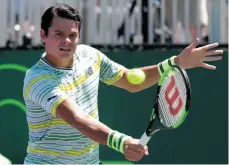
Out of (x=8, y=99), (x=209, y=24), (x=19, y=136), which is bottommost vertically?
(x=19, y=136)

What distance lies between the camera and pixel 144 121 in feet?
21.0

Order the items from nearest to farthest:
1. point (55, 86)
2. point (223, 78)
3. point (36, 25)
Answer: point (55, 86) < point (223, 78) < point (36, 25)

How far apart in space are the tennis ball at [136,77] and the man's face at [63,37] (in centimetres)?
58

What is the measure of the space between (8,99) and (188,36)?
7.53ft

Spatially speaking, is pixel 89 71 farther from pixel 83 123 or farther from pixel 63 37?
pixel 83 123

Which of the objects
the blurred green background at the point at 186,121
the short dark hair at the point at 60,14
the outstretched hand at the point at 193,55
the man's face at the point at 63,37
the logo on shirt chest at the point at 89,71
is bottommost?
the blurred green background at the point at 186,121

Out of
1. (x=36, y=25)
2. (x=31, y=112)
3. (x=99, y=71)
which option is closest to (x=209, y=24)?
(x=36, y=25)

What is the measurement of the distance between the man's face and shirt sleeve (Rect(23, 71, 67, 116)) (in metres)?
0.16

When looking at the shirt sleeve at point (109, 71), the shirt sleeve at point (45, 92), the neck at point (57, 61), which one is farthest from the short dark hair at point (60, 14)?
the shirt sleeve at point (109, 71)

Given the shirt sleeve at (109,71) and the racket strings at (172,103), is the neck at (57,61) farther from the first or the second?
the racket strings at (172,103)

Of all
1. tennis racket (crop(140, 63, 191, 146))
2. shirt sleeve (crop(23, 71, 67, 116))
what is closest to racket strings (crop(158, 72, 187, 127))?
tennis racket (crop(140, 63, 191, 146))

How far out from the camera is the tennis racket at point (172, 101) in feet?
9.64

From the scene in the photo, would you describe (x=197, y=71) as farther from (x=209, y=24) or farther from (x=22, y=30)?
(x=22, y=30)

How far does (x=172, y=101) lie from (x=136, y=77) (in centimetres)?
60
